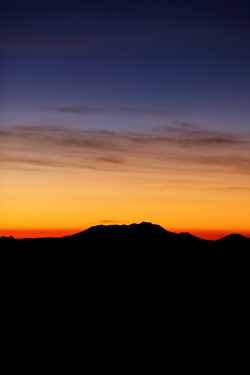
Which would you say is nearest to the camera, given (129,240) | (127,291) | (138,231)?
(127,291)

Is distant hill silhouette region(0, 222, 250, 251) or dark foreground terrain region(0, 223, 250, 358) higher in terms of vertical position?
distant hill silhouette region(0, 222, 250, 251)

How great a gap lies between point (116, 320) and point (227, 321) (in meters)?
10.2

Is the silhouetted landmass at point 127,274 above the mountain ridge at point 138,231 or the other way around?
the other way around

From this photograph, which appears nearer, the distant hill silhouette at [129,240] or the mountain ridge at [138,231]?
the distant hill silhouette at [129,240]

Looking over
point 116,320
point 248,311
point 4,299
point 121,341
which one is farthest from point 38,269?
point 248,311

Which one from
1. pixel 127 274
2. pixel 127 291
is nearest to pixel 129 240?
pixel 127 274

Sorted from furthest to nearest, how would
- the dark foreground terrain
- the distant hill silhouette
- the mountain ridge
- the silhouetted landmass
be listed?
1. the mountain ridge
2. the distant hill silhouette
3. the silhouetted landmass
4. the dark foreground terrain

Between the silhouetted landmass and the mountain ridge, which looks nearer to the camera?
the silhouetted landmass

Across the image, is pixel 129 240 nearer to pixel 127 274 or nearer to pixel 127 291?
pixel 127 274

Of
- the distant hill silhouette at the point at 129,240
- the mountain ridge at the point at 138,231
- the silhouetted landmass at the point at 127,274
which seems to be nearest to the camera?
the silhouetted landmass at the point at 127,274

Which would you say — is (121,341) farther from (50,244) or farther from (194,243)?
(194,243)

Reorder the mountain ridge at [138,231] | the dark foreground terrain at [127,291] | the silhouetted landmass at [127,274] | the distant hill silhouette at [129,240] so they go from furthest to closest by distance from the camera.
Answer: the mountain ridge at [138,231] → the distant hill silhouette at [129,240] → the silhouetted landmass at [127,274] → the dark foreground terrain at [127,291]

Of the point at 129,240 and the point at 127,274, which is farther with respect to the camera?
the point at 129,240

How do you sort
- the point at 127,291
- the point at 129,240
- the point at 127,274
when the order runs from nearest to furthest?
1. the point at 127,291
2. the point at 127,274
3. the point at 129,240
